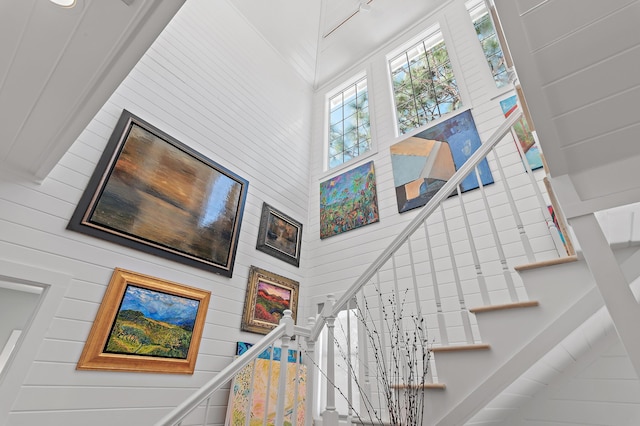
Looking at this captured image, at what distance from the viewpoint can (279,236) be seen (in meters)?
3.93

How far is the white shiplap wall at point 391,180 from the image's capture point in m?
2.85

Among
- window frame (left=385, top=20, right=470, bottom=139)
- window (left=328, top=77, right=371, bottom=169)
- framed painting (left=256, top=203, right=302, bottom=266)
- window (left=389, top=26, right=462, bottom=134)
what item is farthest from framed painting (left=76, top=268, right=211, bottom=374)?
window (left=389, top=26, right=462, bottom=134)

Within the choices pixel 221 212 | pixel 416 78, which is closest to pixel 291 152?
pixel 221 212

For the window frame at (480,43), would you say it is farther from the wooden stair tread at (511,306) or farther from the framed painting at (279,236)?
the framed painting at (279,236)

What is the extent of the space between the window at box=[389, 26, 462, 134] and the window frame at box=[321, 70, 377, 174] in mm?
399

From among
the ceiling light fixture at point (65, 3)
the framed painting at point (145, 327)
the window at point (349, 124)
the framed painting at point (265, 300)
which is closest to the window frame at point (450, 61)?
the window at point (349, 124)

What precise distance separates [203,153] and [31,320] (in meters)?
2.05

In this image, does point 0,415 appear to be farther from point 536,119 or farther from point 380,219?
point 380,219

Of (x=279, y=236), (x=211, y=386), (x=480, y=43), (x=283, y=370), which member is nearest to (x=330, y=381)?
(x=283, y=370)

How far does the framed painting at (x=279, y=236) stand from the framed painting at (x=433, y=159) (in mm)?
1441

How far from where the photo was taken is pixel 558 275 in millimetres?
1458

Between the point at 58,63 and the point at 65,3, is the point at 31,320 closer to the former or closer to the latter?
the point at 58,63

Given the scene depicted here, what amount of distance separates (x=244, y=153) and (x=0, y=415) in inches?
119

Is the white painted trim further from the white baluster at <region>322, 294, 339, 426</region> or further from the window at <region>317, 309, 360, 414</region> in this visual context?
the window at <region>317, 309, 360, 414</region>
